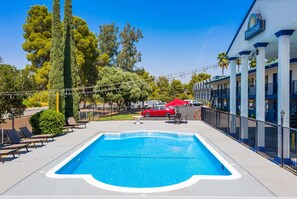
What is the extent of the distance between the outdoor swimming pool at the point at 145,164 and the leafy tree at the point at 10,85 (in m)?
5.08

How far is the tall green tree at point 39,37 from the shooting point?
32312 millimetres

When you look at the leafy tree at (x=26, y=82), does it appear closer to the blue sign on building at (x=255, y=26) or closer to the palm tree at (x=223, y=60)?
the blue sign on building at (x=255, y=26)

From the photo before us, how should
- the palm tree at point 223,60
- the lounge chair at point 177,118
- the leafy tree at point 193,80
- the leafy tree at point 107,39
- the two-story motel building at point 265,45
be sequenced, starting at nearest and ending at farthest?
the two-story motel building at point 265,45, the lounge chair at point 177,118, the leafy tree at point 107,39, the palm tree at point 223,60, the leafy tree at point 193,80

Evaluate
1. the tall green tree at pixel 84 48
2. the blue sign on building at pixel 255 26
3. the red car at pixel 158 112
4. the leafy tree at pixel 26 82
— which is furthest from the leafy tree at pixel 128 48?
the blue sign on building at pixel 255 26

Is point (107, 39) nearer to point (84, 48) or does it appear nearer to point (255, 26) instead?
point (84, 48)

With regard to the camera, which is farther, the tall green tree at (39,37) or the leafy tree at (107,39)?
the leafy tree at (107,39)

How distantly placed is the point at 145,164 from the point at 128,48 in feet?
171

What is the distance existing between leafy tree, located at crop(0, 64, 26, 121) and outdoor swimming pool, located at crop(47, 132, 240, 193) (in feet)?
16.7

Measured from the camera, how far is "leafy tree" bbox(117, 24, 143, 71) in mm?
59303

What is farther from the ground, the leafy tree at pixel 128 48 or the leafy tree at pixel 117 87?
the leafy tree at pixel 128 48

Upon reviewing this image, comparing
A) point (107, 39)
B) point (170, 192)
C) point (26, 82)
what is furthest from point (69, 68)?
point (107, 39)

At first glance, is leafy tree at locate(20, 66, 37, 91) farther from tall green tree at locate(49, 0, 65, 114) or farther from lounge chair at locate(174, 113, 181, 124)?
lounge chair at locate(174, 113, 181, 124)

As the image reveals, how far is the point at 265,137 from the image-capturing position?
15.3m

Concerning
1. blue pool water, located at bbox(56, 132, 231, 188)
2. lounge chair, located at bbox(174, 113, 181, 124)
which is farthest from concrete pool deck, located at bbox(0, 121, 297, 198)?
lounge chair, located at bbox(174, 113, 181, 124)
